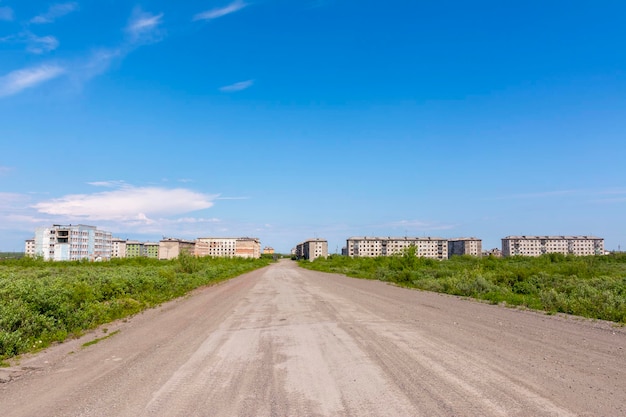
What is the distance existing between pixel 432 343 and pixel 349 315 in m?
4.93

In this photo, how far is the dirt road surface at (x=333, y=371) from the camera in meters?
5.29

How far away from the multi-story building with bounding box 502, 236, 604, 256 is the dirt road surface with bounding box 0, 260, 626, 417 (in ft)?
593

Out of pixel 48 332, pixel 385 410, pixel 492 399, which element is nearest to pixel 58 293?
pixel 48 332

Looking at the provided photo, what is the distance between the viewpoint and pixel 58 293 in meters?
12.4

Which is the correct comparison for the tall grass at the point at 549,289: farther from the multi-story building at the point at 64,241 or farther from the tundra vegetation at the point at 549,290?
the multi-story building at the point at 64,241

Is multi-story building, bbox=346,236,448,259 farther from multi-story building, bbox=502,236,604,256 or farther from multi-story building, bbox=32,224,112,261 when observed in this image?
multi-story building, bbox=32,224,112,261

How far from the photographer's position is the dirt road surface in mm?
5293

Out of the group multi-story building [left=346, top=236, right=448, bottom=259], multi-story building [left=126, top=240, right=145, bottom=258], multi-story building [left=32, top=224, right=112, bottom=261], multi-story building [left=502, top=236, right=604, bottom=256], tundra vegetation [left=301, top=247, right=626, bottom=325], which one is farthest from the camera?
multi-story building [left=126, top=240, right=145, bottom=258]

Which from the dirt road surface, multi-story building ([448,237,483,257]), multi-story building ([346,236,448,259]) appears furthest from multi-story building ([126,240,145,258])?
the dirt road surface

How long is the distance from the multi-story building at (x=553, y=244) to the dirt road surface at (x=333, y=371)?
593 ft

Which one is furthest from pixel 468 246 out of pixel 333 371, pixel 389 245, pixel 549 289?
pixel 333 371

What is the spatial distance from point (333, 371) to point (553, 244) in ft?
647

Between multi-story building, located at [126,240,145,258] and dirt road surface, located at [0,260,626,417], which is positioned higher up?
dirt road surface, located at [0,260,626,417]

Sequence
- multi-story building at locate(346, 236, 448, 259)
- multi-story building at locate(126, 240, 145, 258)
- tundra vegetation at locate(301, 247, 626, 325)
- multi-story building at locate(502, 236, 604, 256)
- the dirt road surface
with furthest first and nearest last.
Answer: multi-story building at locate(126, 240, 145, 258) < multi-story building at locate(346, 236, 448, 259) < multi-story building at locate(502, 236, 604, 256) < tundra vegetation at locate(301, 247, 626, 325) < the dirt road surface
